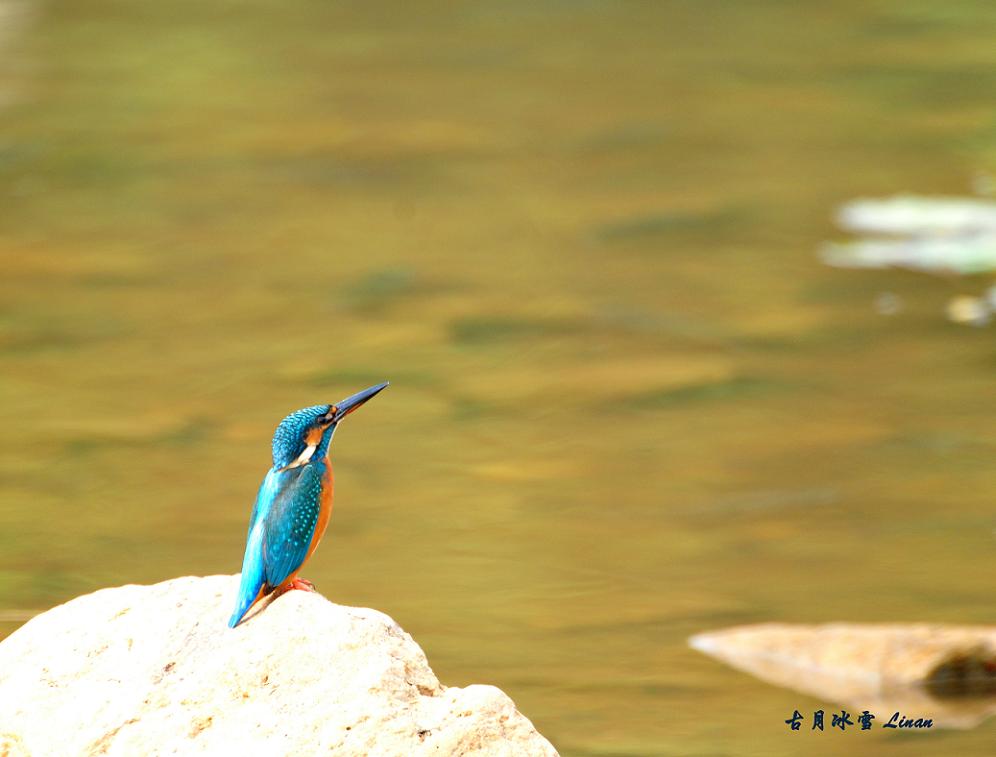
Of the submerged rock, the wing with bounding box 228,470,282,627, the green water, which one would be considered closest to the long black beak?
the wing with bounding box 228,470,282,627

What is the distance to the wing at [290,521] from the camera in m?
2.83

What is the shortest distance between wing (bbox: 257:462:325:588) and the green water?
1.09 meters

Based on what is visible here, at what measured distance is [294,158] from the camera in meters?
A: 8.88

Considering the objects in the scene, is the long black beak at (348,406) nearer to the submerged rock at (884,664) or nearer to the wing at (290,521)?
the wing at (290,521)

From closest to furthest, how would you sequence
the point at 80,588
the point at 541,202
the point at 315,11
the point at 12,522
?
the point at 80,588 → the point at 12,522 → the point at 541,202 → the point at 315,11

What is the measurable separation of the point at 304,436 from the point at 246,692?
0.44 m

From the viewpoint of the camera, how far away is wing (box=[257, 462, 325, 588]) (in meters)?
2.83

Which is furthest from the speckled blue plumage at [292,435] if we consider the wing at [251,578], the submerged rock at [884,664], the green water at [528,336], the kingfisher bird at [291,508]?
the submerged rock at [884,664]

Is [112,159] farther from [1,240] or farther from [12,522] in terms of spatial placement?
[12,522]

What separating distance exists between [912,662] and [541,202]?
14.4 ft

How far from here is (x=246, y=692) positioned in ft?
9.00

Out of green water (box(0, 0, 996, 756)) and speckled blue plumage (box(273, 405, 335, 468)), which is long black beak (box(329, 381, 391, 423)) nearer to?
speckled blue plumage (box(273, 405, 335, 468))

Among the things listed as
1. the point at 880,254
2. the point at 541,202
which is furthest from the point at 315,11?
the point at 880,254

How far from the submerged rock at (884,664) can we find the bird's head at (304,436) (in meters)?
1.51
